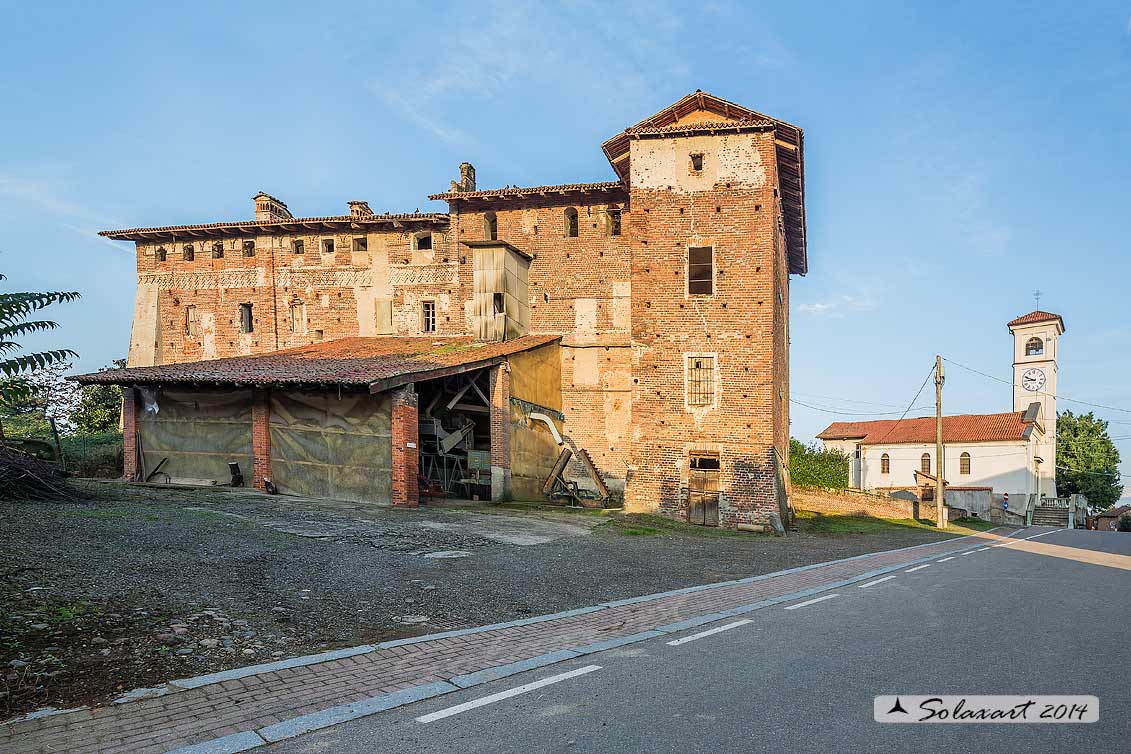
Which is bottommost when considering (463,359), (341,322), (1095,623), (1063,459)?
(1063,459)

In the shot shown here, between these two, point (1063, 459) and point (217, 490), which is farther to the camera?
point (1063, 459)

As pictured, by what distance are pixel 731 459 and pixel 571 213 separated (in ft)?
42.8

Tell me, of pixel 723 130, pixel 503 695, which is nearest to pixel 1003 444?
pixel 723 130

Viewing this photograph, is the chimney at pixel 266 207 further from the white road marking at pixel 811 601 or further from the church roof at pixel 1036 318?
the church roof at pixel 1036 318

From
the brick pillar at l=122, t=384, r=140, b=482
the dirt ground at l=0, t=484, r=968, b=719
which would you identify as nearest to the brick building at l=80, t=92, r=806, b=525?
the brick pillar at l=122, t=384, r=140, b=482

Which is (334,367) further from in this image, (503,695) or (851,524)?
(851,524)

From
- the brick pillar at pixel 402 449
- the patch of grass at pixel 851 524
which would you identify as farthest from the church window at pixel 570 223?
the patch of grass at pixel 851 524

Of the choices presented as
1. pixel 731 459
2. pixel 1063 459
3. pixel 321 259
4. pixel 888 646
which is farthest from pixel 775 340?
pixel 1063 459

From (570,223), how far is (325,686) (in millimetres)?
24377

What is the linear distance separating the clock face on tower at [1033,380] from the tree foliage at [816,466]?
15.4 m

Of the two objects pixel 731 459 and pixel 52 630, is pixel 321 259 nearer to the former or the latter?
pixel 731 459

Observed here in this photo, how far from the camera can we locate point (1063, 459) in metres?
58.3

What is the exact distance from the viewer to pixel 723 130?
20609 millimetres

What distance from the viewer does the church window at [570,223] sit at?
27797mm
